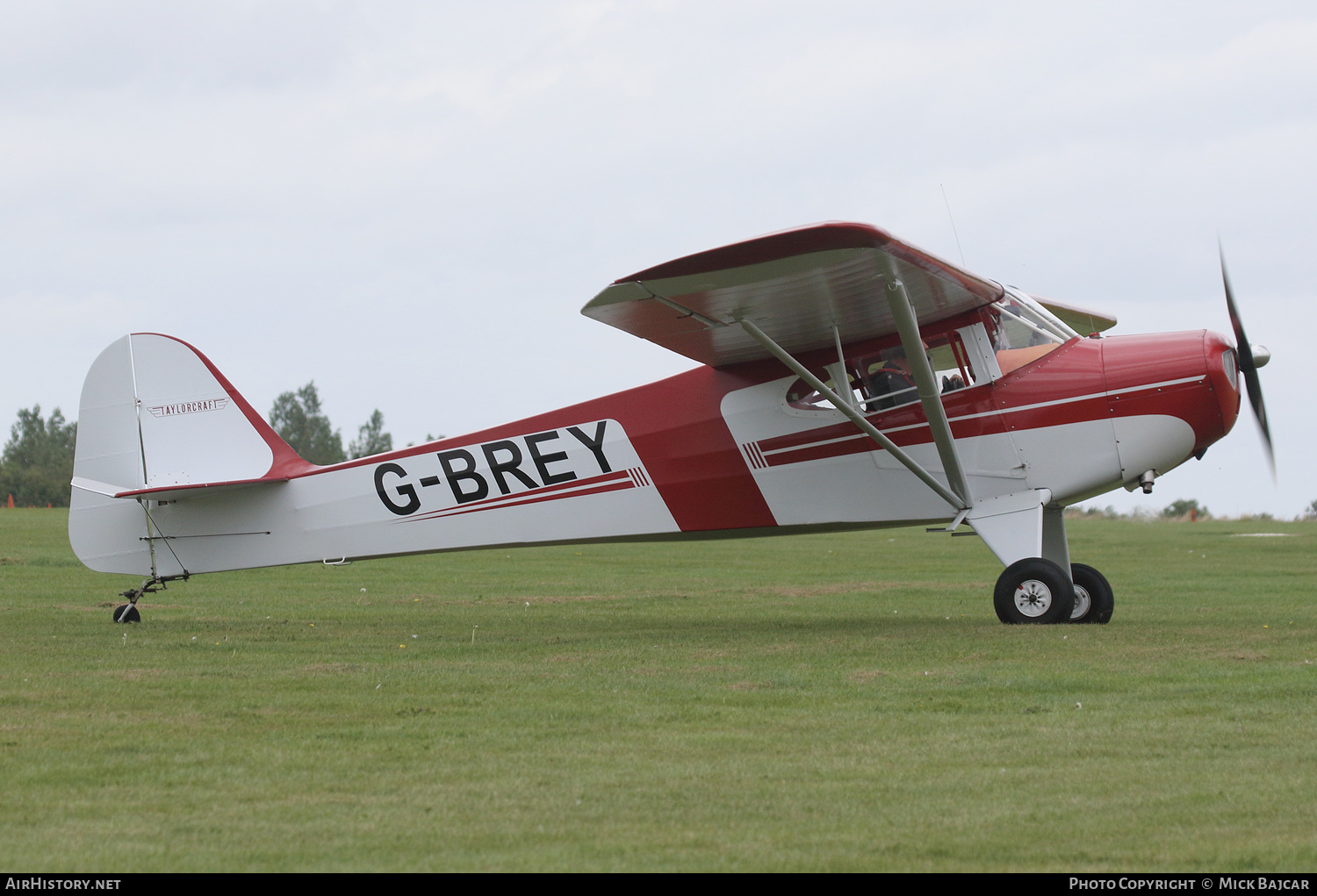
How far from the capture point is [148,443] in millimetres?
12062

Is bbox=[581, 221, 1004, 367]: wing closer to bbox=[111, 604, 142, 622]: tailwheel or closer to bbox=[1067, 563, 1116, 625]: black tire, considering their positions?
bbox=[1067, 563, 1116, 625]: black tire

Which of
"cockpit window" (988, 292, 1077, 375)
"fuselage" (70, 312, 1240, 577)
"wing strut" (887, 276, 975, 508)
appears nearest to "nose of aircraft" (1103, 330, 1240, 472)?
"fuselage" (70, 312, 1240, 577)

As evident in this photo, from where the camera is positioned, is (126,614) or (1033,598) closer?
(1033,598)

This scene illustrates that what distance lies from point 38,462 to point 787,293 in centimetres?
9883

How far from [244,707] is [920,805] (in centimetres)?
410

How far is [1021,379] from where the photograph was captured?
10.7 meters

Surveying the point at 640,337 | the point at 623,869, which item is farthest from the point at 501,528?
the point at 623,869

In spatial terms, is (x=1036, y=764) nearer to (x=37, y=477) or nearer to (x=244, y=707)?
(x=244, y=707)

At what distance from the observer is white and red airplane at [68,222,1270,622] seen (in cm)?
1018

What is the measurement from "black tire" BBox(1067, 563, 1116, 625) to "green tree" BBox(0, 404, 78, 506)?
198 ft

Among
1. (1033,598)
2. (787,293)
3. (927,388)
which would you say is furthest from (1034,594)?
(787,293)

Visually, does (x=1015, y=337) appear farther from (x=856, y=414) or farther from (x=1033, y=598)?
(x=1033, y=598)

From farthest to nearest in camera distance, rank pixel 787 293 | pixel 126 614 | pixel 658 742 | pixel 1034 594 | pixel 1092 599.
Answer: pixel 126 614 → pixel 1092 599 → pixel 1034 594 → pixel 787 293 → pixel 658 742

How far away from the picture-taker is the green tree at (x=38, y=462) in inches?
2564
